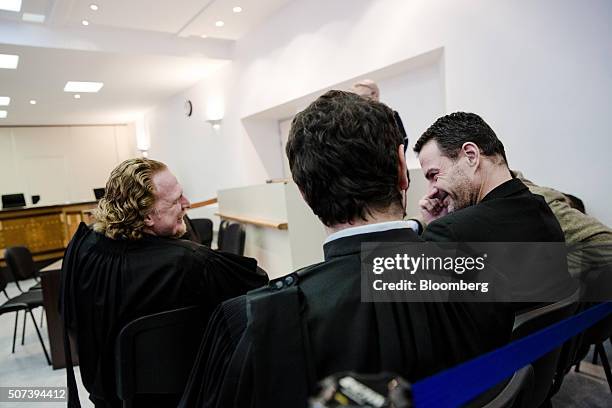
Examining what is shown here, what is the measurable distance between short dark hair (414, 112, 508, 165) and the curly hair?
1.06 meters

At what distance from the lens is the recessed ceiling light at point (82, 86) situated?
659 cm

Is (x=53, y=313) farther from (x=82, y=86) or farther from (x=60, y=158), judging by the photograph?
(x=60, y=158)

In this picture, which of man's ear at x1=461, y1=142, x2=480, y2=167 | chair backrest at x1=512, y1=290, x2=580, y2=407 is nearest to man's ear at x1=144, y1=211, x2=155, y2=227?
man's ear at x1=461, y1=142, x2=480, y2=167

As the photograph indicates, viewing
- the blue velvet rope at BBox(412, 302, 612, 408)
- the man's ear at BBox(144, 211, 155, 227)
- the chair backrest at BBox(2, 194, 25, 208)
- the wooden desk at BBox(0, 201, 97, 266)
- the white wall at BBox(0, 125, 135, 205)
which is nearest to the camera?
the blue velvet rope at BBox(412, 302, 612, 408)

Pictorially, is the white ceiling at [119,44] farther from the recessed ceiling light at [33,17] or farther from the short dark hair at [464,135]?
the short dark hair at [464,135]

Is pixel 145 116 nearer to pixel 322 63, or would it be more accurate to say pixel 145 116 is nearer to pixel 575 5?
pixel 322 63

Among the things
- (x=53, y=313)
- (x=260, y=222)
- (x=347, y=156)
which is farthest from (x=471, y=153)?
(x=53, y=313)

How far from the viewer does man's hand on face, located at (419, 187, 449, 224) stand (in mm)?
1345

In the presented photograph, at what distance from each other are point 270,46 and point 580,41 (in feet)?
12.3

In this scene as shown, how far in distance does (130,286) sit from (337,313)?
3.23 feet

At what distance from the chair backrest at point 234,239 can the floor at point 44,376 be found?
1416 mm

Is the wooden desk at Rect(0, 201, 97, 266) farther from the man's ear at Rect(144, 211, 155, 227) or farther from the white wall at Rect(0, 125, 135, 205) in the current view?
the man's ear at Rect(144, 211, 155, 227)

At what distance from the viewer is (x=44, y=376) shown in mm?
2891

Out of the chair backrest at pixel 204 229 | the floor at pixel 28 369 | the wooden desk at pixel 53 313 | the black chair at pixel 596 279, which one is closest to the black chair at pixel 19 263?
the floor at pixel 28 369
